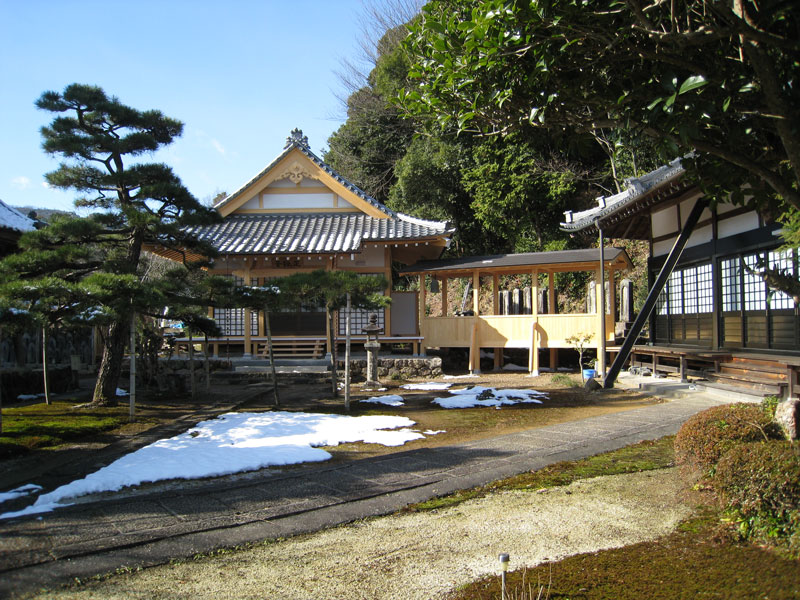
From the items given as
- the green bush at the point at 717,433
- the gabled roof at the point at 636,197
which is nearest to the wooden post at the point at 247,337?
the gabled roof at the point at 636,197

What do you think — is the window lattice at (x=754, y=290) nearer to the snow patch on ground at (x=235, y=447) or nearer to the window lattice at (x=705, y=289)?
the window lattice at (x=705, y=289)

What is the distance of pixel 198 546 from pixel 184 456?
2694 millimetres

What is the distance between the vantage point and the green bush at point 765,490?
3291 millimetres

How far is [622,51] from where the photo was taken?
4742 millimetres

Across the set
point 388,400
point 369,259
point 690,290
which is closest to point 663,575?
point 388,400

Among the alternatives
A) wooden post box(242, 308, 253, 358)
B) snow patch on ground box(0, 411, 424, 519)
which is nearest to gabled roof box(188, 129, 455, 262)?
wooden post box(242, 308, 253, 358)

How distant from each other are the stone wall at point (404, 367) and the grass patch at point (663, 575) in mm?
11667

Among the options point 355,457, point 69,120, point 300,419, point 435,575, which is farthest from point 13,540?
point 69,120

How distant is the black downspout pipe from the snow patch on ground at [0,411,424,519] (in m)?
5.27

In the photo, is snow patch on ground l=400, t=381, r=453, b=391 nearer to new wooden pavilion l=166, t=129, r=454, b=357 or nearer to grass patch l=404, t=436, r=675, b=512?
new wooden pavilion l=166, t=129, r=454, b=357

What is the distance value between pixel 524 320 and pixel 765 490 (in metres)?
12.0

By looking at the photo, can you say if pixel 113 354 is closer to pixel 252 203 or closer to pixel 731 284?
pixel 252 203

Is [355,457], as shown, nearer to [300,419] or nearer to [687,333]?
[300,419]

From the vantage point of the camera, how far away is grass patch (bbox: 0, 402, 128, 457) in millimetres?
6594
